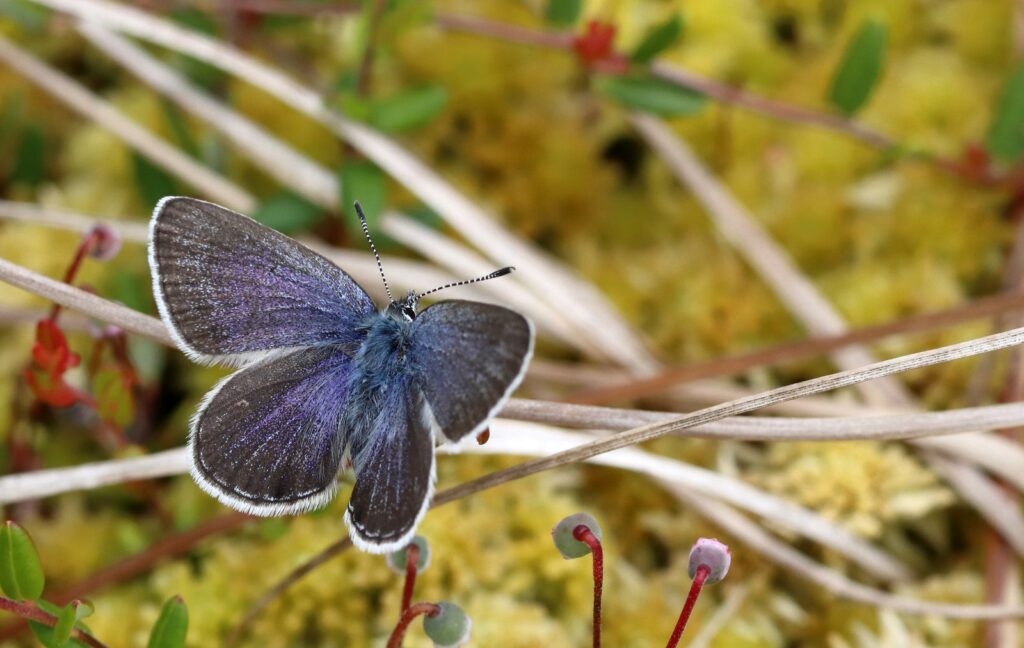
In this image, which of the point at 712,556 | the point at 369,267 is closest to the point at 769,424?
the point at 712,556

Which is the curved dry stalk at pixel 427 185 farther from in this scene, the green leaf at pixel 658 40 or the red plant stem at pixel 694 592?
the red plant stem at pixel 694 592

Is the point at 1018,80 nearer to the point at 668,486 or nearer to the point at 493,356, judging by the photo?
the point at 668,486

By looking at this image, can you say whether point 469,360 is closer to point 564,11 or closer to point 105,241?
point 105,241

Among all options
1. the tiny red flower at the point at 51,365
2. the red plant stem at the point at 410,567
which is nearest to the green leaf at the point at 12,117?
the tiny red flower at the point at 51,365

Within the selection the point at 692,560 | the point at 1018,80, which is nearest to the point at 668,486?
the point at 692,560

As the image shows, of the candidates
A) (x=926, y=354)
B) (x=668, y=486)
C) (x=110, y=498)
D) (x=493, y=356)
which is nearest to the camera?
(x=493, y=356)

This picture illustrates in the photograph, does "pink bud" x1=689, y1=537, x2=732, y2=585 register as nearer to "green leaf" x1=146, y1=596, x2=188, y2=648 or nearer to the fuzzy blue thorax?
the fuzzy blue thorax
